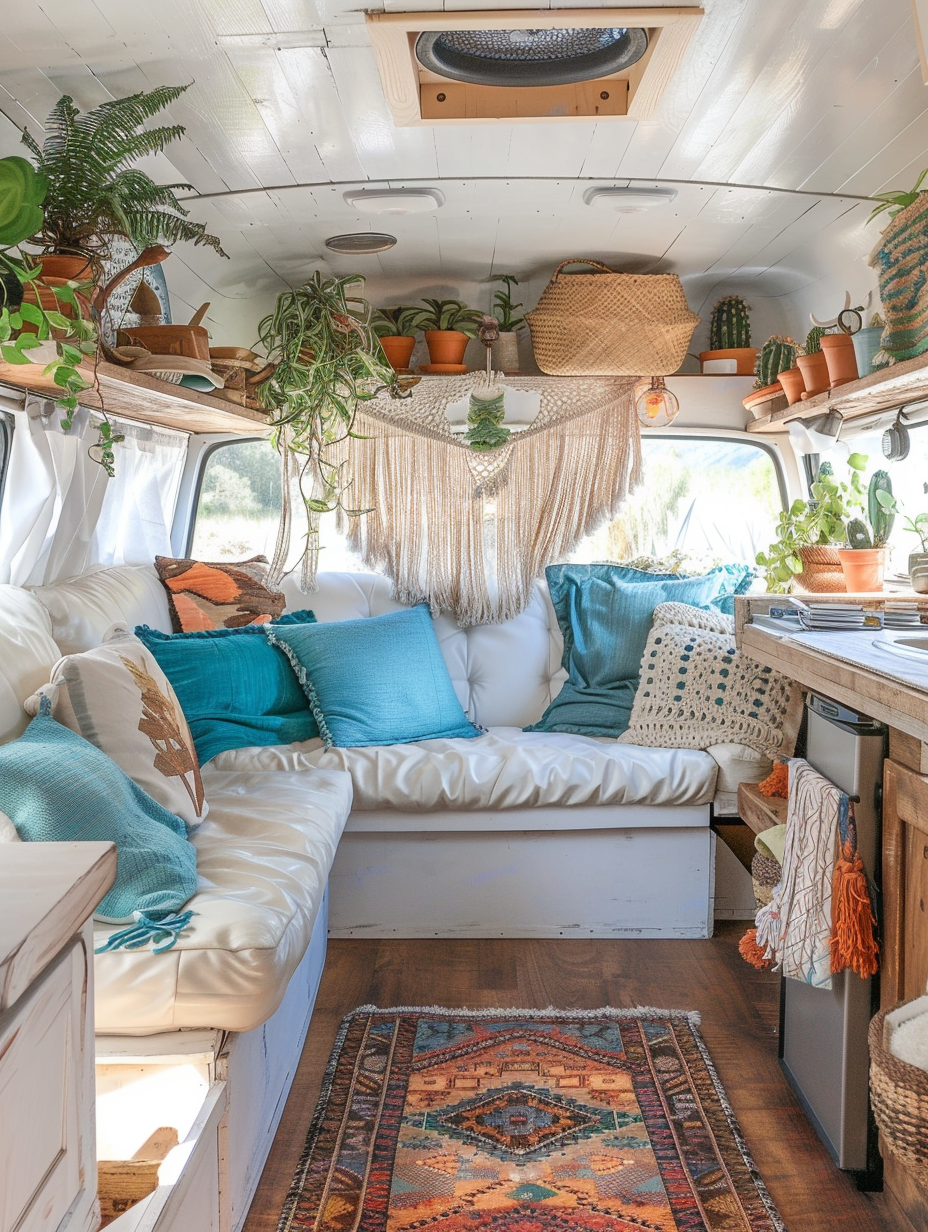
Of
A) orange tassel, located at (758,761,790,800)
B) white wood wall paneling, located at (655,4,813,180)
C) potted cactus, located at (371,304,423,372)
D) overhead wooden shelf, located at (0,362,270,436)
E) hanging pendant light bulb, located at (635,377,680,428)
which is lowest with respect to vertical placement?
orange tassel, located at (758,761,790,800)

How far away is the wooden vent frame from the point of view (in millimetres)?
1688

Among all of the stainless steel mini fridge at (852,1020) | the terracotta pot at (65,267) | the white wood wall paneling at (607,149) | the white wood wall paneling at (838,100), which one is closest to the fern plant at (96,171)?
the terracotta pot at (65,267)

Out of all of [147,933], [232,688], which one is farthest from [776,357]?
[147,933]

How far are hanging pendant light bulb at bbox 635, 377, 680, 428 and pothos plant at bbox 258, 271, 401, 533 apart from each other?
0.90 meters

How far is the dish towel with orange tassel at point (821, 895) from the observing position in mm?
1701

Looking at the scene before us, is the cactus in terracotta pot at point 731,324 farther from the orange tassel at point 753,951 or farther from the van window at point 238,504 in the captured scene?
the orange tassel at point 753,951

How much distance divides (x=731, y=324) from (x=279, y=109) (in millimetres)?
1969

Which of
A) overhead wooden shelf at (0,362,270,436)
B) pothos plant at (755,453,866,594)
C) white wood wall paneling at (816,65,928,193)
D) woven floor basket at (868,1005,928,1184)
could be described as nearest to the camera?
woven floor basket at (868,1005,928,1184)

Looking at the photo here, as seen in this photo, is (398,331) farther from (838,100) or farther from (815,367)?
(838,100)

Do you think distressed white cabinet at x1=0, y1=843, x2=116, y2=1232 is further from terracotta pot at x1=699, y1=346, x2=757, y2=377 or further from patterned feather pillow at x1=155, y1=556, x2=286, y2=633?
terracotta pot at x1=699, y1=346, x2=757, y2=377

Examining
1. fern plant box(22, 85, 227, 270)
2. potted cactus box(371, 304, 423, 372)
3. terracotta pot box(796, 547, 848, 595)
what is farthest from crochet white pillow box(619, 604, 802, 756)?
fern plant box(22, 85, 227, 270)

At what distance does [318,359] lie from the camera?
3.00 m

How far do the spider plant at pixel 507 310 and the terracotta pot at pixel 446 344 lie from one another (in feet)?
0.53

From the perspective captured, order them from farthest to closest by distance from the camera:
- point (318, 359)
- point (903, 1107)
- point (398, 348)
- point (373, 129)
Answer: point (398, 348), point (318, 359), point (373, 129), point (903, 1107)
